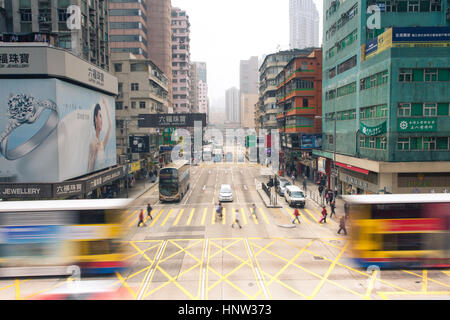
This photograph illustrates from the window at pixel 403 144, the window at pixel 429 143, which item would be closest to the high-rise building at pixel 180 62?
the window at pixel 403 144

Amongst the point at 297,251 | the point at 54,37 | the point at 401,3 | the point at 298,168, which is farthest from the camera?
the point at 298,168

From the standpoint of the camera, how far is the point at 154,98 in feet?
204

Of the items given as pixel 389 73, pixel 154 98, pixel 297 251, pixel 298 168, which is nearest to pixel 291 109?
pixel 298 168

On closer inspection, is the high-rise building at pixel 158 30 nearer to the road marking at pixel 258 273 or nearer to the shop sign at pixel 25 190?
the shop sign at pixel 25 190

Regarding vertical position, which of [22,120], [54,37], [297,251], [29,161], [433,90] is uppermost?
[54,37]

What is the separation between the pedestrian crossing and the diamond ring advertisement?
9595mm

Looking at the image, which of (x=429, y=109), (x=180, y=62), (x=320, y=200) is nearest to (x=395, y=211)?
(x=429, y=109)

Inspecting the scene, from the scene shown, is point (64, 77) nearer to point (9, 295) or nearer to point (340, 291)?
point (9, 295)

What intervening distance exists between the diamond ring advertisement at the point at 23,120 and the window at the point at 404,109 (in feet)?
95.3

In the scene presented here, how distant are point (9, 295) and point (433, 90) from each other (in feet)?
105

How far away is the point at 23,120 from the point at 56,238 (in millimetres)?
17198

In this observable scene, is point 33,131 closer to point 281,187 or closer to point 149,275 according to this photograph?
point 149,275

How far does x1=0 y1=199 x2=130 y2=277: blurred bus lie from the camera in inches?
571

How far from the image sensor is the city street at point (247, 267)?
14.5m
